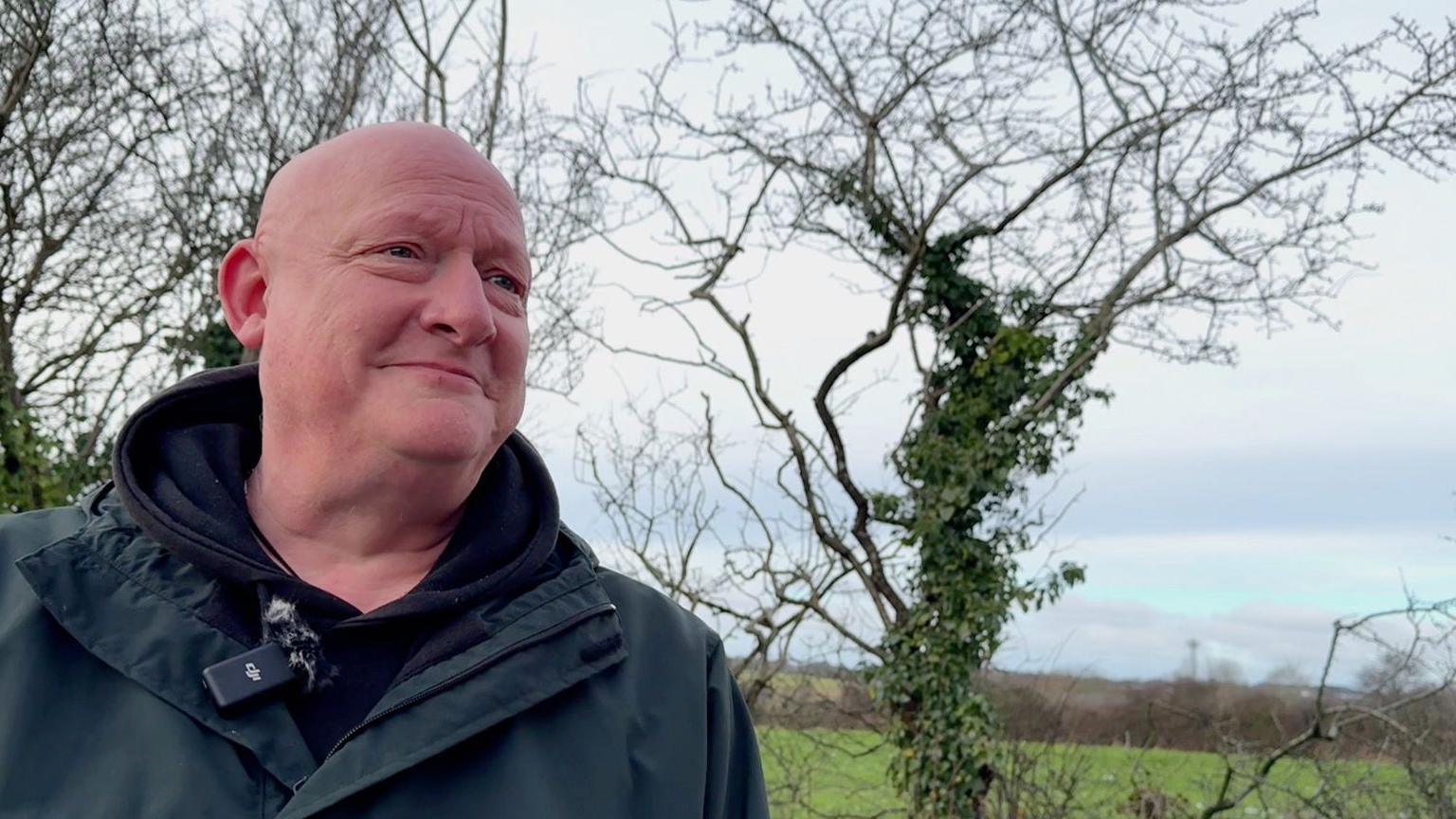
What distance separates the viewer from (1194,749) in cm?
830

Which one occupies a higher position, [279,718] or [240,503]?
[240,503]

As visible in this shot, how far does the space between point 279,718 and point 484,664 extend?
0.74 feet

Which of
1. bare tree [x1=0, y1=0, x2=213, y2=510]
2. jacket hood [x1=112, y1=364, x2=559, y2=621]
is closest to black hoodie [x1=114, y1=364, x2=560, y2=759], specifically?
jacket hood [x1=112, y1=364, x2=559, y2=621]

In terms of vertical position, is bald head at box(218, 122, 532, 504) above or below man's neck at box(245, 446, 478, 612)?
above

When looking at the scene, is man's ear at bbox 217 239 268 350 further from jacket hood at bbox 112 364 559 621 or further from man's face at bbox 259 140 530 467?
jacket hood at bbox 112 364 559 621

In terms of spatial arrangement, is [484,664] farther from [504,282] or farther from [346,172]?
[346,172]

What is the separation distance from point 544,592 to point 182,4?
8068 mm

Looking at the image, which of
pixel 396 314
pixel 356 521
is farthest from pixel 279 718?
pixel 396 314

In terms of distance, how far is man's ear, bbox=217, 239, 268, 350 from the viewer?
→ 169 cm

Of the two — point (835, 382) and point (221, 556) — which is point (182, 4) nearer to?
point (835, 382)

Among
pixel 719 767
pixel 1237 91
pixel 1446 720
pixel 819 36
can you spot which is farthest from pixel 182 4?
pixel 1446 720

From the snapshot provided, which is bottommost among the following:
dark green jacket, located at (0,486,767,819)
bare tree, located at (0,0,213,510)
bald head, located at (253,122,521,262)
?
dark green jacket, located at (0,486,767,819)

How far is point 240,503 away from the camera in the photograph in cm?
167

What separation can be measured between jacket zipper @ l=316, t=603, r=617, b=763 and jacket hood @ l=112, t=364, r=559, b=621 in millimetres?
94
